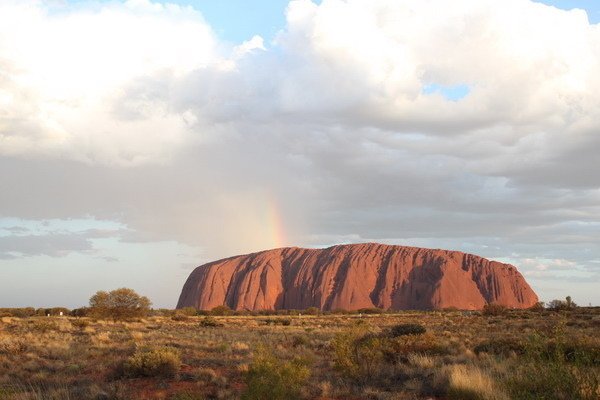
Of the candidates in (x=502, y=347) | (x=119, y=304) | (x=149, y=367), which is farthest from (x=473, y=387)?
(x=119, y=304)

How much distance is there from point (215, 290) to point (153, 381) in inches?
4174

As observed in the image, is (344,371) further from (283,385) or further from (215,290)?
(215,290)

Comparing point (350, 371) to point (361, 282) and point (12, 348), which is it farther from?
point (361, 282)

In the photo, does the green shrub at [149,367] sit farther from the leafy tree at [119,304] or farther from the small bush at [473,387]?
the leafy tree at [119,304]

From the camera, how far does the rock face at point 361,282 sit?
345ft

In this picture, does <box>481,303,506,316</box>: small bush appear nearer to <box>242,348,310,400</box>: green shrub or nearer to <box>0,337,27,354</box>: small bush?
<box>0,337,27,354</box>: small bush

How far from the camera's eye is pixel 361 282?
4321 inches

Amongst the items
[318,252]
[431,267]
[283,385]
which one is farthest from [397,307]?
[283,385]

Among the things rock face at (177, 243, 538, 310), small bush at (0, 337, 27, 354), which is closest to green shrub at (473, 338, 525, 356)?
small bush at (0, 337, 27, 354)

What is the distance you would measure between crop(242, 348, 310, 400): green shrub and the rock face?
92841 mm

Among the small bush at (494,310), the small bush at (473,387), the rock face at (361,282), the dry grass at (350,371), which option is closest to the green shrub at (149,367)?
the dry grass at (350,371)

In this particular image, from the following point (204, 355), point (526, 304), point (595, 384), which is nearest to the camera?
point (595, 384)

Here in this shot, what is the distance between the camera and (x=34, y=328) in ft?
107

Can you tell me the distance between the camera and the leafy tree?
168 feet
